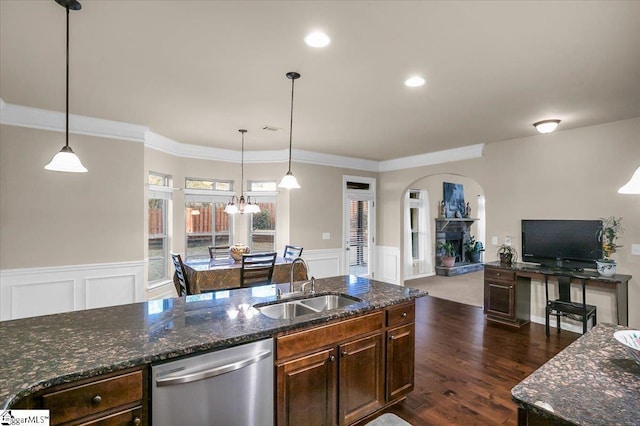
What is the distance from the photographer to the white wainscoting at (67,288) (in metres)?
3.61

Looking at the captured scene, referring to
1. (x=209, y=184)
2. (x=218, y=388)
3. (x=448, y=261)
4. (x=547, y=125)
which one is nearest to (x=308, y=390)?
(x=218, y=388)

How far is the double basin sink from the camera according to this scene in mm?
2346

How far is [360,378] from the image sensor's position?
2207 millimetres

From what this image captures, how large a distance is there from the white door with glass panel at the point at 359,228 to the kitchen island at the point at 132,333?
419cm

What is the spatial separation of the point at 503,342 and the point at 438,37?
358 centimetres

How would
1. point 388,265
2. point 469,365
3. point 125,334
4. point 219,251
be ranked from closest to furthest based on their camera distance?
point 125,334, point 469,365, point 219,251, point 388,265

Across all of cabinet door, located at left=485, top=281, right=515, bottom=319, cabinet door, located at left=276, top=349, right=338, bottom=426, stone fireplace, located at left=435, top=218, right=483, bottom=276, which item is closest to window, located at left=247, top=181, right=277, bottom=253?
cabinet door, located at left=485, top=281, right=515, bottom=319

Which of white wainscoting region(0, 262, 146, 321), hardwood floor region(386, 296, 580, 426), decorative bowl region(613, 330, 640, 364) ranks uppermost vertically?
decorative bowl region(613, 330, 640, 364)

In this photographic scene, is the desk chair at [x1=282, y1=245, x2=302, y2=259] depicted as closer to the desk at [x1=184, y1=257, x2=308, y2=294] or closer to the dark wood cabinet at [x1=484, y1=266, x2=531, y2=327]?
the desk at [x1=184, y1=257, x2=308, y2=294]

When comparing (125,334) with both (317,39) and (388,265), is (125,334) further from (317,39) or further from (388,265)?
(388,265)

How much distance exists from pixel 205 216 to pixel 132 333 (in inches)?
169

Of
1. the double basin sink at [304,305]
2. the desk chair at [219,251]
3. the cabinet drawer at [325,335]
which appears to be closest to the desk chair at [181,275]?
the desk chair at [219,251]

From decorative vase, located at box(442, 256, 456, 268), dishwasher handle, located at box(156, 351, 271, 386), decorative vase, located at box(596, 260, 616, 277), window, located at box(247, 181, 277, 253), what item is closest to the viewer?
dishwasher handle, located at box(156, 351, 271, 386)

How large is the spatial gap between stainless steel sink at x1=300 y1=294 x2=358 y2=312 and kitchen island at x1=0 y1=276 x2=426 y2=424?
8 cm
